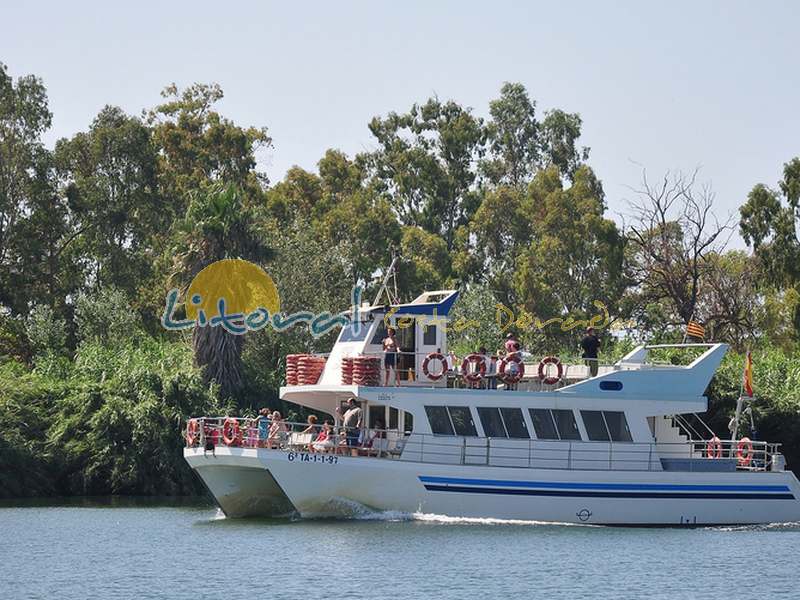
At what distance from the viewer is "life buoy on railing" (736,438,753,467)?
39062 mm

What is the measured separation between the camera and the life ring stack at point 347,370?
3772cm

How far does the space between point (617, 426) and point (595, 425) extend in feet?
1.87

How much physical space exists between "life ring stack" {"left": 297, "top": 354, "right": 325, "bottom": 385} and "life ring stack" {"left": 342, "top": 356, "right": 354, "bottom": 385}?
2014 millimetres

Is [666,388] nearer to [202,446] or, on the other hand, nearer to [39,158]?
[202,446]

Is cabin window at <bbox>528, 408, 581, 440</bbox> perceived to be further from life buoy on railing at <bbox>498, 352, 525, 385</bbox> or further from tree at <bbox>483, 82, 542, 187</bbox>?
tree at <bbox>483, 82, 542, 187</bbox>

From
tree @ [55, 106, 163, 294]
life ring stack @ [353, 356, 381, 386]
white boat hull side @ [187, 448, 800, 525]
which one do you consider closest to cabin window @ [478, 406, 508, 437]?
white boat hull side @ [187, 448, 800, 525]

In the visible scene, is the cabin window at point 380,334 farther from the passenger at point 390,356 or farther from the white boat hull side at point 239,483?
the white boat hull side at point 239,483

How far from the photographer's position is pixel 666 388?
39.0 metres

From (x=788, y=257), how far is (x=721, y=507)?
32.2 meters

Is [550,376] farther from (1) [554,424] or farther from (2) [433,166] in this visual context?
(2) [433,166]

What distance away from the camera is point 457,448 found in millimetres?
37562

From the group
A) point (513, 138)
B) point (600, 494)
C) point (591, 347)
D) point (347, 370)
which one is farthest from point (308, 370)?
point (513, 138)

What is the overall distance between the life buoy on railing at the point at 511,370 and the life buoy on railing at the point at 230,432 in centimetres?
618

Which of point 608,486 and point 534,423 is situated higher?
point 534,423
